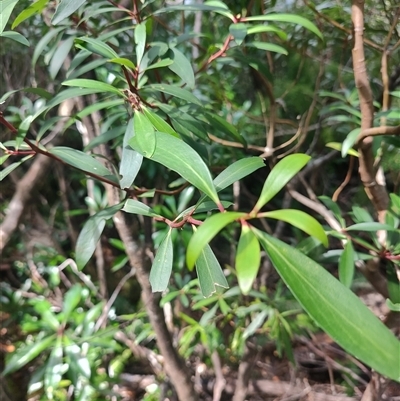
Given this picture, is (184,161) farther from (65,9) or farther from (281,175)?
(65,9)

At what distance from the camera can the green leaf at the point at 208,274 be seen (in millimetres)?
338

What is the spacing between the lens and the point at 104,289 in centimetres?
120

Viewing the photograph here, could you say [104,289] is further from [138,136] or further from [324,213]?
[138,136]

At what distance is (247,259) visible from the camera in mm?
238

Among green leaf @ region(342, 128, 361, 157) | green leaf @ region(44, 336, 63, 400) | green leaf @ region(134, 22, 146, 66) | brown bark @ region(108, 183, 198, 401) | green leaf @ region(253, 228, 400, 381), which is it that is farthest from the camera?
green leaf @ region(44, 336, 63, 400)

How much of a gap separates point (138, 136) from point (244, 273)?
0.18 meters

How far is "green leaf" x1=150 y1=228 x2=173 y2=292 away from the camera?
0.36 m

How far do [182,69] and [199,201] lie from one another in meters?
0.25

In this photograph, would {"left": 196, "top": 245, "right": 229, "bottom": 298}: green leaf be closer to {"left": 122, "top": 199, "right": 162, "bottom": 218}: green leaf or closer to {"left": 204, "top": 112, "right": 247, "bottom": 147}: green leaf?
{"left": 122, "top": 199, "right": 162, "bottom": 218}: green leaf

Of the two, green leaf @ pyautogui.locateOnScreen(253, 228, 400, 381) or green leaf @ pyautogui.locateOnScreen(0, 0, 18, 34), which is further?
green leaf @ pyautogui.locateOnScreen(0, 0, 18, 34)

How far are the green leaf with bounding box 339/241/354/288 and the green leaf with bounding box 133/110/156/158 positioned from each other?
14.4 inches

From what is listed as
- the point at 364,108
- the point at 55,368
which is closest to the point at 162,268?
the point at 364,108

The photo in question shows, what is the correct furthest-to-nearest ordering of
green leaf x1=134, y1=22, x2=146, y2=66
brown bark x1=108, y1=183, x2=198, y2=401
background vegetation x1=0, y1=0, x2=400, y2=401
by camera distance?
brown bark x1=108, y1=183, x2=198, y2=401 < green leaf x1=134, y1=22, x2=146, y2=66 < background vegetation x1=0, y1=0, x2=400, y2=401

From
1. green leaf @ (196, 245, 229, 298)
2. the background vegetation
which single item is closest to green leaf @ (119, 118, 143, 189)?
the background vegetation
